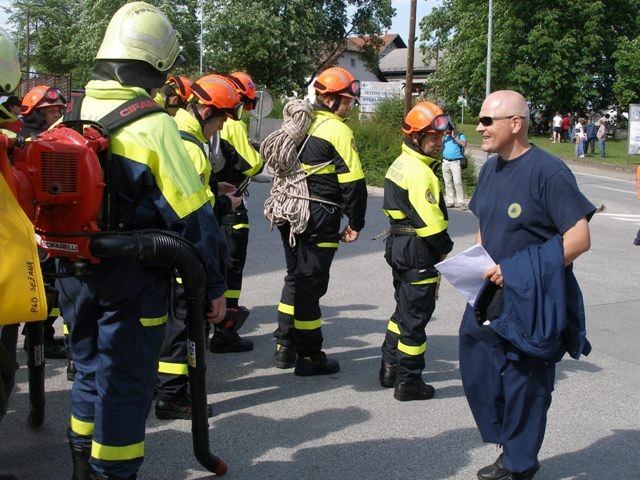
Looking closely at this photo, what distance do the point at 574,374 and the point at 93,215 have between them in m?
4.15

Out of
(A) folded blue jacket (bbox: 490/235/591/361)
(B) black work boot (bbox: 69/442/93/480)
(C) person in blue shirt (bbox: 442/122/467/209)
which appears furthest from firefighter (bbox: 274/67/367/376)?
(C) person in blue shirt (bbox: 442/122/467/209)

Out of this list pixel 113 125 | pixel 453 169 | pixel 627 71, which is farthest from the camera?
pixel 627 71

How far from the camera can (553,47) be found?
41.8 meters

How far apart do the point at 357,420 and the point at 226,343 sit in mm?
1683

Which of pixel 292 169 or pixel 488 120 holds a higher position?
pixel 488 120

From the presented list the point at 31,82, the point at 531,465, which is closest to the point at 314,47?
the point at 31,82

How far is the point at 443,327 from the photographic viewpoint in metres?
6.95

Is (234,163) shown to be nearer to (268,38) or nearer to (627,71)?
(627,71)

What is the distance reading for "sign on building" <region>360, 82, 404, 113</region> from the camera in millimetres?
25041

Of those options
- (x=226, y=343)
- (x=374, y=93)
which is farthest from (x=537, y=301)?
→ (x=374, y=93)

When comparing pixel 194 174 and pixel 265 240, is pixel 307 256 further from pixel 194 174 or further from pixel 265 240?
pixel 265 240

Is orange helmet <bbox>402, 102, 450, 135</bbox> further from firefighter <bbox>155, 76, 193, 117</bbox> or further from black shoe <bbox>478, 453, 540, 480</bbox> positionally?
black shoe <bbox>478, 453, 540, 480</bbox>

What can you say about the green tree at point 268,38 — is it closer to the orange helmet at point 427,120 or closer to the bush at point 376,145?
the bush at point 376,145

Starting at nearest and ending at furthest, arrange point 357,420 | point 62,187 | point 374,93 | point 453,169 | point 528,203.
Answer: point 62,187
point 528,203
point 357,420
point 453,169
point 374,93
